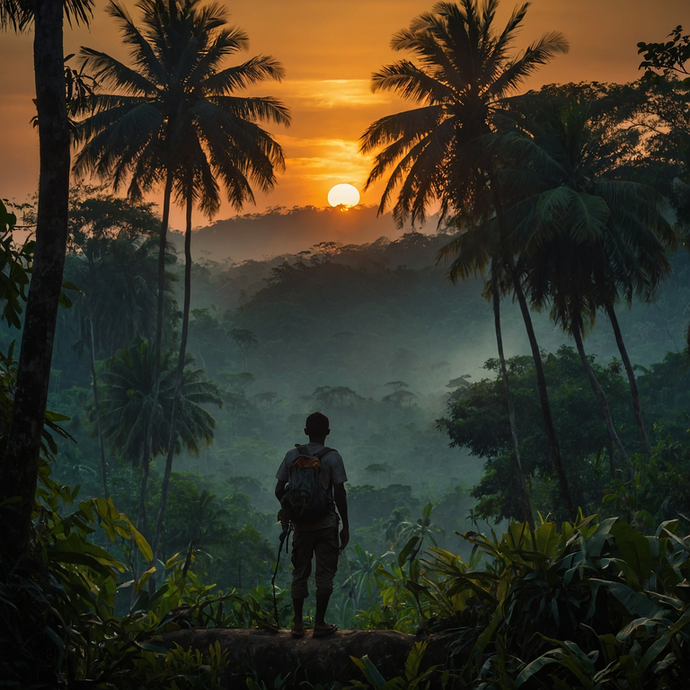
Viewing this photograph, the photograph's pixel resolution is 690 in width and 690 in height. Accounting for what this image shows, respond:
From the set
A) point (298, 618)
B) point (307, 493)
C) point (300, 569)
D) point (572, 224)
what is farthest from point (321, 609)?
point (572, 224)

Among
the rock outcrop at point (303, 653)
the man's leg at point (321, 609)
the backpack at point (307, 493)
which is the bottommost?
the rock outcrop at point (303, 653)

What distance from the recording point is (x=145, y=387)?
27.2 m

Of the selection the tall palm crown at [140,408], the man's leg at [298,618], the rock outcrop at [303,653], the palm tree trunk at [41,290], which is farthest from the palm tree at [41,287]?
the tall palm crown at [140,408]

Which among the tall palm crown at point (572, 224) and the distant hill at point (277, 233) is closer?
the tall palm crown at point (572, 224)

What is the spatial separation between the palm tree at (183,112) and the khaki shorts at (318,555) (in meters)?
14.6

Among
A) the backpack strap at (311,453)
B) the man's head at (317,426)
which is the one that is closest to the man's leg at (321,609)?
the backpack strap at (311,453)

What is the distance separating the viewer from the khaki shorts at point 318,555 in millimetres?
4547

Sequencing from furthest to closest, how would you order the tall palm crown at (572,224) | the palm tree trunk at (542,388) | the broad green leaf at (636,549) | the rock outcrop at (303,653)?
the tall palm crown at (572,224), the palm tree trunk at (542,388), the rock outcrop at (303,653), the broad green leaf at (636,549)

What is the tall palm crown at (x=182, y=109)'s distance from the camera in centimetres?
1834

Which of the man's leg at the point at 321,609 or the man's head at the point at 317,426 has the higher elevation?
the man's head at the point at 317,426

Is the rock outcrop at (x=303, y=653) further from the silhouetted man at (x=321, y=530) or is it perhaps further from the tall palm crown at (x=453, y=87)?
the tall palm crown at (x=453, y=87)

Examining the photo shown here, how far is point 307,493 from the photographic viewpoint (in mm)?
4434

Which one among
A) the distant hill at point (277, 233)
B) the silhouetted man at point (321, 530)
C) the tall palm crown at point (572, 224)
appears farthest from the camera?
the distant hill at point (277, 233)

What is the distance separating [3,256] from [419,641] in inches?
130
